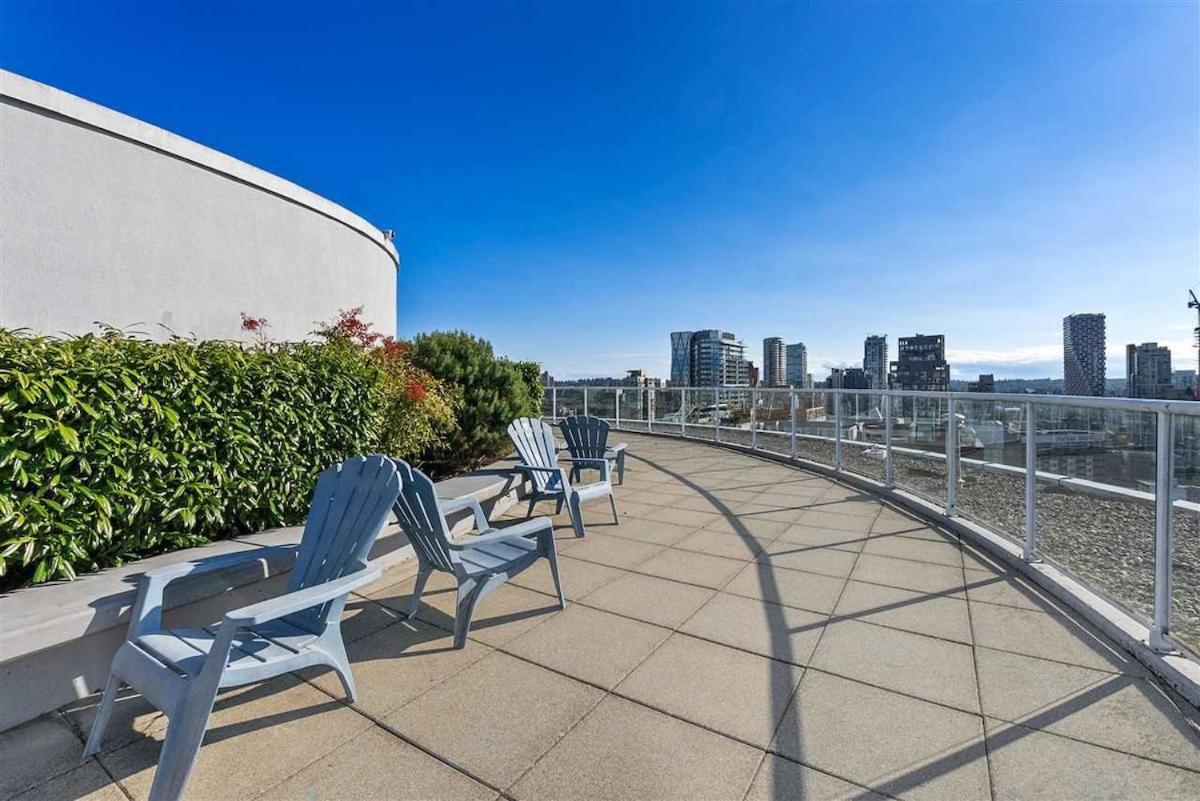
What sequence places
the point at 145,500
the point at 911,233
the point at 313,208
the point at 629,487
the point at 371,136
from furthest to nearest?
the point at 911,233, the point at 371,136, the point at 313,208, the point at 629,487, the point at 145,500

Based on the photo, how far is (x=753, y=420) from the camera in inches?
349

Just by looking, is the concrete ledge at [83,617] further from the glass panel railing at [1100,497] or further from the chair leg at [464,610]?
the glass panel railing at [1100,497]

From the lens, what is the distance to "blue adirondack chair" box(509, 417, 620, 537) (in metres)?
4.07

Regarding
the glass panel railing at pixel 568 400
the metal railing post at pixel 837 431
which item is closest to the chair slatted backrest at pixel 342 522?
the metal railing post at pixel 837 431

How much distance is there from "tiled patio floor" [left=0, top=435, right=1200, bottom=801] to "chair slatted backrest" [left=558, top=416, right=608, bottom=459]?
242 cm

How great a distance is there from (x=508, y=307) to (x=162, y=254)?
1596cm

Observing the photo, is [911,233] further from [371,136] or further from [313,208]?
[313,208]

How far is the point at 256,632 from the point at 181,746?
1.92 ft

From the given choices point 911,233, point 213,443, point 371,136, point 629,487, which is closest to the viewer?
point 213,443

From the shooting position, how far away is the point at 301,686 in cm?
210

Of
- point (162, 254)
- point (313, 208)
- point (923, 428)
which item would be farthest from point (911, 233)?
point (162, 254)

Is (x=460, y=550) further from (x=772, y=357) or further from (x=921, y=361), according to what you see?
(x=772, y=357)

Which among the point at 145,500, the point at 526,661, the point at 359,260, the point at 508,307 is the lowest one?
the point at 526,661

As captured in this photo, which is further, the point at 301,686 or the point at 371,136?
the point at 371,136
